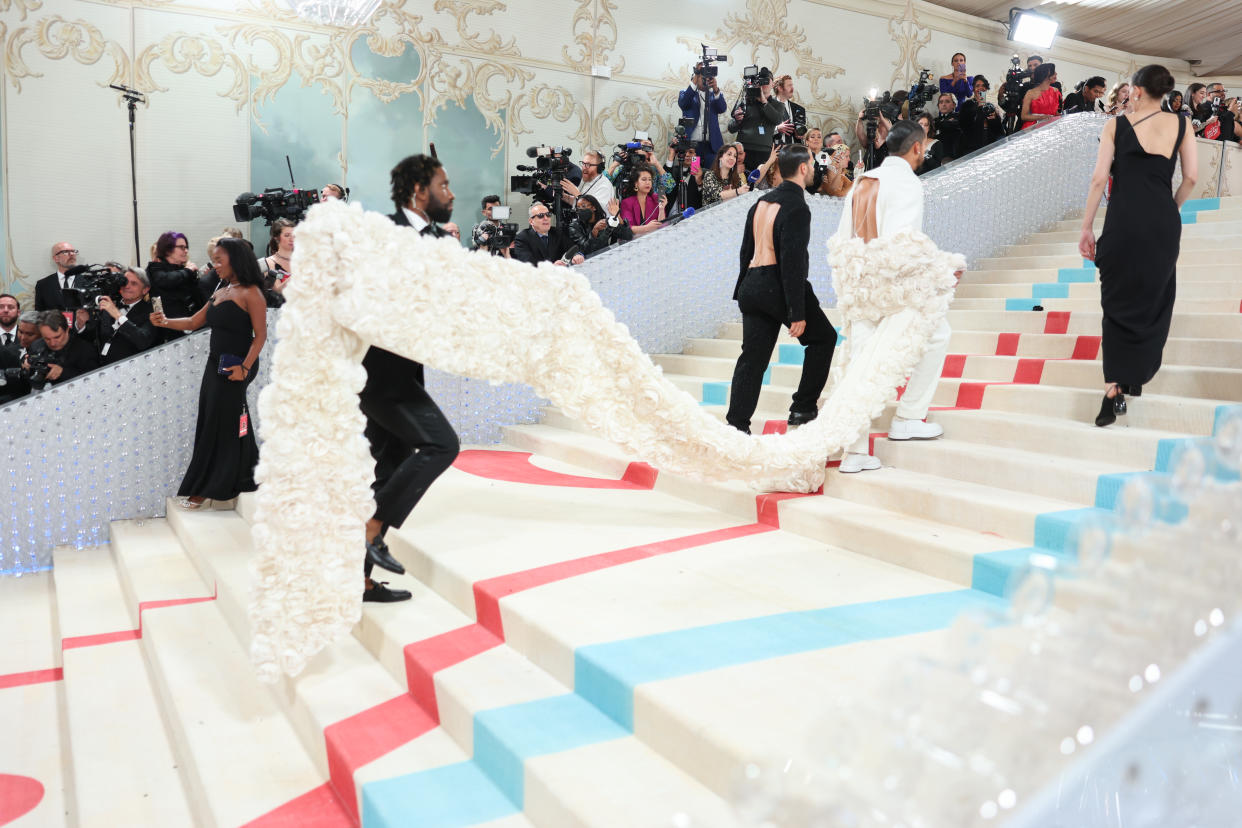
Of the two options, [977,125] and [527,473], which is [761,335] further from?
[977,125]

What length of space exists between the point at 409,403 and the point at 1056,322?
11.3 feet

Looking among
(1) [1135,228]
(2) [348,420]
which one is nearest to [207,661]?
(2) [348,420]

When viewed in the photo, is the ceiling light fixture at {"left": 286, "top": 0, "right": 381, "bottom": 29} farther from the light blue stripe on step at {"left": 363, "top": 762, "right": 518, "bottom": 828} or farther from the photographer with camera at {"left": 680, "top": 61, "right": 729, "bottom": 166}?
the light blue stripe on step at {"left": 363, "top": 762, "right": 518, "bottom": 828}

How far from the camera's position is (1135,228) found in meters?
3.28

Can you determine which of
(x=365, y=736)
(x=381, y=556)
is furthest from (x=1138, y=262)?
(x=365, y=736)

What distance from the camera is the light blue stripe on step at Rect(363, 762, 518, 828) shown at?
1918 mm

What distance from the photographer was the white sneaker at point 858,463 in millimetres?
3490

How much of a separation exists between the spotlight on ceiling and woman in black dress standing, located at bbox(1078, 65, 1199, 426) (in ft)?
26.7

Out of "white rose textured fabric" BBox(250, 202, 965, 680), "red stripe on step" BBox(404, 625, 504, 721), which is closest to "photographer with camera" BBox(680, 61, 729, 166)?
"white rose textured fabric" BBox(250, 202, 965, 680)

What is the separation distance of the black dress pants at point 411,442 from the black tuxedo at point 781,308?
160 centimetres

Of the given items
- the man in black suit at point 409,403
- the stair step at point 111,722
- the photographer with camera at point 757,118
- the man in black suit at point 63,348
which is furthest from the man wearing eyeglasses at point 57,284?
the photographer with camera at point 757,118

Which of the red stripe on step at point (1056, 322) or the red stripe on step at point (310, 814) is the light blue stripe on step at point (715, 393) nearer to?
the red stripe on step at point (1056, 322)

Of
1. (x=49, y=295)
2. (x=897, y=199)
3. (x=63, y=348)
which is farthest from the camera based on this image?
(x=49, y=295)

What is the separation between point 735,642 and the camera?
2244 mm
